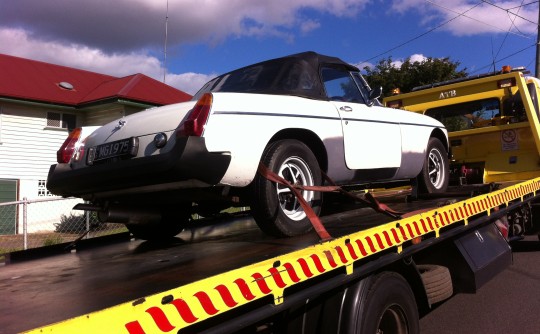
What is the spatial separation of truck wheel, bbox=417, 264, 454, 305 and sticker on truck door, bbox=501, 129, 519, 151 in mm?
4041

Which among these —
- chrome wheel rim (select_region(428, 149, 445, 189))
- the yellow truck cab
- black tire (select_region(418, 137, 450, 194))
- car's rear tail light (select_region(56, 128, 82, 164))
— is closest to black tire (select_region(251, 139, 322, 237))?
car's rear tail light (select_region(56, 128, 82, 164))

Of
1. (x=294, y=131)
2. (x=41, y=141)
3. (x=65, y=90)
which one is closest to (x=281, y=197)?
(x=294, y=131)

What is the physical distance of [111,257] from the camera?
3723mm

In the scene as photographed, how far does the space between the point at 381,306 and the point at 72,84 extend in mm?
17781

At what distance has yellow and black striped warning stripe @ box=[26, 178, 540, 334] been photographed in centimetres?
165

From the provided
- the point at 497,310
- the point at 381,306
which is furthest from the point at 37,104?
the point at 381,306

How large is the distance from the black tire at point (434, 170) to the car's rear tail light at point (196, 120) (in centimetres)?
337

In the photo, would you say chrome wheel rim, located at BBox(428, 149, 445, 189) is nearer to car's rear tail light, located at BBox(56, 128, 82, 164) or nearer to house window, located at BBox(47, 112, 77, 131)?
car's rear tail light, located at BBox(56, 128, 82, 164)

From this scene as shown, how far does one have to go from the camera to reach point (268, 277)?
2.31 meters

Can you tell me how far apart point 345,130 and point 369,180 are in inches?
25.6

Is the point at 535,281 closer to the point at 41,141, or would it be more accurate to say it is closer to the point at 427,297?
the point at 427,297

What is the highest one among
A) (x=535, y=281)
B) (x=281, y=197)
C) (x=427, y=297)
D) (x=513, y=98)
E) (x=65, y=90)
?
(x=65, y=90)

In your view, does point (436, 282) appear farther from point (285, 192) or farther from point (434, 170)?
point (434, 170)

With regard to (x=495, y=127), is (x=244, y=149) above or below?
below
